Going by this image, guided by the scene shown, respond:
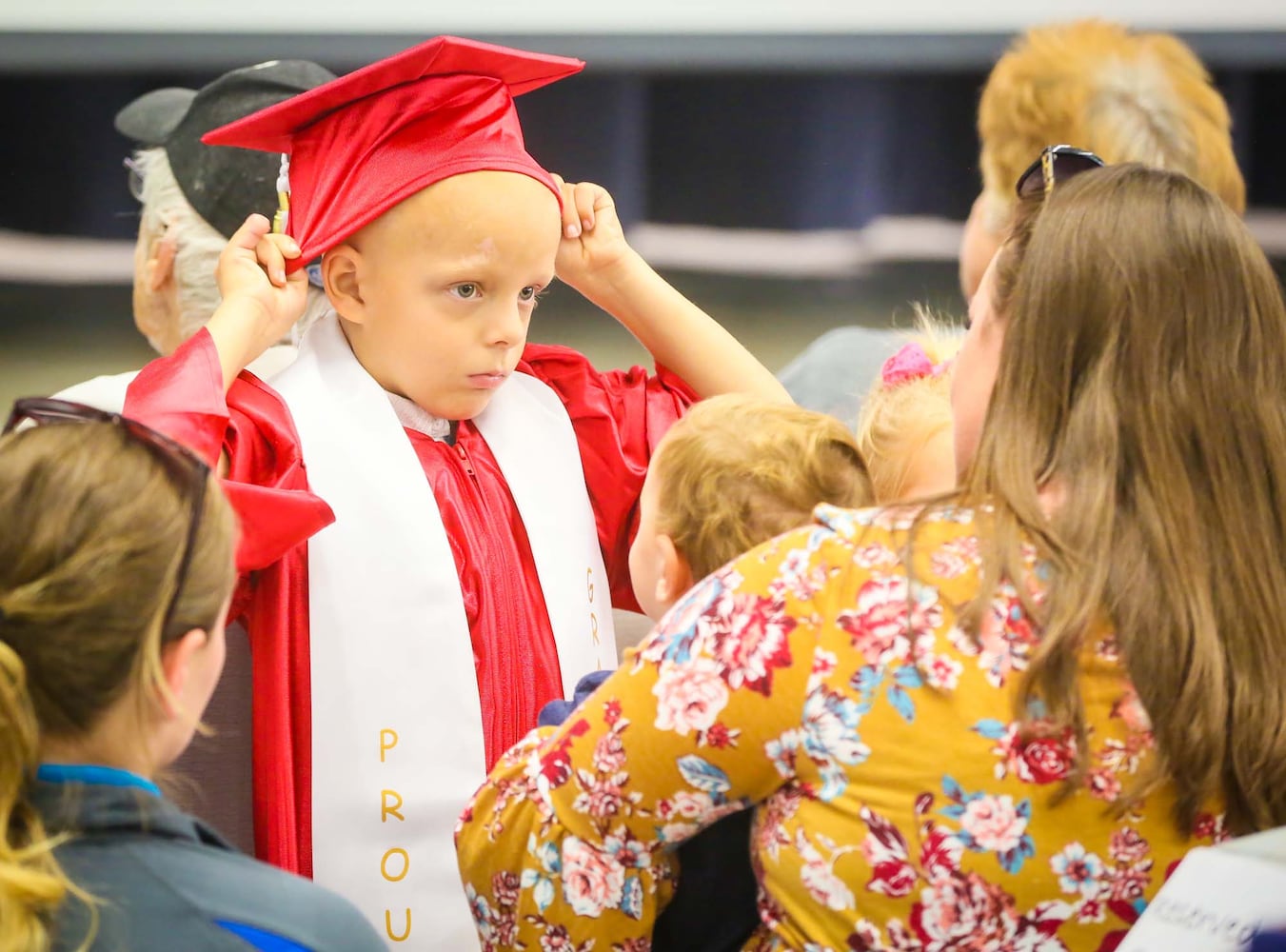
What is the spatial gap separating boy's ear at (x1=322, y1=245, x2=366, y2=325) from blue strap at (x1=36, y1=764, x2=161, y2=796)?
62 centimetres

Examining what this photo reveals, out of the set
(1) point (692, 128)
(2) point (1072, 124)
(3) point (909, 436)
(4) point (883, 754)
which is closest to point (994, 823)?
(4) point (883, 754)

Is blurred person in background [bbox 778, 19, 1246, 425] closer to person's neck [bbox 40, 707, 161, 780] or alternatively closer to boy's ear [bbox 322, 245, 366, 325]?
boy's ear [bbox 322, 245, 366, 325]

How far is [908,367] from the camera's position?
61.8 inches

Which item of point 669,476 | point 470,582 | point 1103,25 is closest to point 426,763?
point 470,582

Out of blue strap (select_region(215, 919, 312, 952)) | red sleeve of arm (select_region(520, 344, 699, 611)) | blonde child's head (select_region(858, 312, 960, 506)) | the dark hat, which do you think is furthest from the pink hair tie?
blue strap (select_region(215, 919, 312, 952))

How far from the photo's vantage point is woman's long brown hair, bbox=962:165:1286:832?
90 cm

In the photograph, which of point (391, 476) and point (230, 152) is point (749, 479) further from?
point (230, 152)

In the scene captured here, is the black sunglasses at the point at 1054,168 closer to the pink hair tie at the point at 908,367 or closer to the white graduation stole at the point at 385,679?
the pink hair tie at the point at 908,367

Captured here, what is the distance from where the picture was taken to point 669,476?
47.1 inches

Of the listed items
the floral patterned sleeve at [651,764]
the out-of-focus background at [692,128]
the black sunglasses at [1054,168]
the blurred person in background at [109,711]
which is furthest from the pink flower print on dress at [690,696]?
the out-of-focus background at [692,128]

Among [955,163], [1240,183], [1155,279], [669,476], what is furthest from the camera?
[955,163]

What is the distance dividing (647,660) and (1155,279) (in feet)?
1.42

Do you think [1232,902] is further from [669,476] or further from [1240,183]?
[1240,183]

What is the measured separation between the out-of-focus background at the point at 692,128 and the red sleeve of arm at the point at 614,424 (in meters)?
0.53
